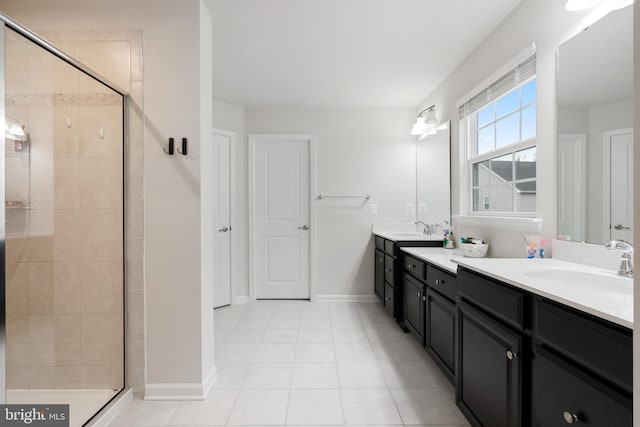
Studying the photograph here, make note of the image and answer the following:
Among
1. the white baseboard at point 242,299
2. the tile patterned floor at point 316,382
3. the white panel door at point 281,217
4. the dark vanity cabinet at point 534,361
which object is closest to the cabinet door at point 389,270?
the tile patterned floor at point 316,382

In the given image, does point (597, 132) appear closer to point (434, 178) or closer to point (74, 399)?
point (434, 178)

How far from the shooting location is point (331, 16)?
2.03 m

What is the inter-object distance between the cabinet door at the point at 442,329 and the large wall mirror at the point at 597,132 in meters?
0.76

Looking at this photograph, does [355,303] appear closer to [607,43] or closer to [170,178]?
[170,178]

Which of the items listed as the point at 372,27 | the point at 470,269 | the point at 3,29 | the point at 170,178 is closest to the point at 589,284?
the point at 470,269

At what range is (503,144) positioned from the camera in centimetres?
219

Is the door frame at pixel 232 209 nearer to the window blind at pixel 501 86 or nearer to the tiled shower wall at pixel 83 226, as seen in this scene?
the tiled shower wall at pixel 83 226

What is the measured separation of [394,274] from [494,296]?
1.64 m

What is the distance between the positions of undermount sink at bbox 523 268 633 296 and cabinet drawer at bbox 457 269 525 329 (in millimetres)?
198

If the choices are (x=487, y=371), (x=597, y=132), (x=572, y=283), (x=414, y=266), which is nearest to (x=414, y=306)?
(x=414, y=266)

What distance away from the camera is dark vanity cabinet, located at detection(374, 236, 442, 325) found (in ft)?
9.27

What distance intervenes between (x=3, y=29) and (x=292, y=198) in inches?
112

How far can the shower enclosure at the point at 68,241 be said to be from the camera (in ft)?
5.10

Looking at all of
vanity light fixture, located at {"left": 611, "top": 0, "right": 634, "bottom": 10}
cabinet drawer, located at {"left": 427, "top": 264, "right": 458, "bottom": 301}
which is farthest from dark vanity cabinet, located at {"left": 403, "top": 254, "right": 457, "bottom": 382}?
vanity light fixture, located at {"left": 611, "top": 0, "right": 634, "bottom": 10}
